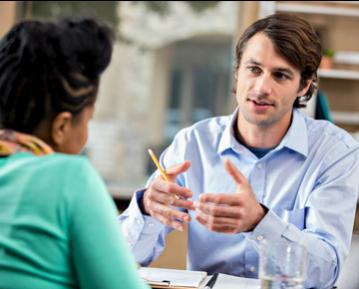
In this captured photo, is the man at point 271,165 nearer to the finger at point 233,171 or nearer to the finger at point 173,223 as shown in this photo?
the finger at point 173,223

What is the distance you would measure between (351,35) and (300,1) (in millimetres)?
421

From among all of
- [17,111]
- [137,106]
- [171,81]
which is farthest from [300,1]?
[17,111]

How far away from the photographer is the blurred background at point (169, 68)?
15.9 feet

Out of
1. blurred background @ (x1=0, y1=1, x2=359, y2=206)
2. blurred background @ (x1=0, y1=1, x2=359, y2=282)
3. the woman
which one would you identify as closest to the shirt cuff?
the woman

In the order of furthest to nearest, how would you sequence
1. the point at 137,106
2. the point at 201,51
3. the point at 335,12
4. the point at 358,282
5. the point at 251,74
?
the point at 201,51, the point at 137,106, the point at 335,12, the point at 251,74, the point at 358,282

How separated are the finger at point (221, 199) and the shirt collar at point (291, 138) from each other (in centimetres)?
45

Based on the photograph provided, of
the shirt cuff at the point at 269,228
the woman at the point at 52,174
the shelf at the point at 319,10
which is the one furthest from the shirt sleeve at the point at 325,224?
the shelf at the point at 319,10

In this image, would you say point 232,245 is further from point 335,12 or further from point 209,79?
point 209,79

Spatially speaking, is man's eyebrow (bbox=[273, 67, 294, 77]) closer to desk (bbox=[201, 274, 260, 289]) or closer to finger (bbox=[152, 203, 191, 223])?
finger (bbox=[152, 203, 191, 223])

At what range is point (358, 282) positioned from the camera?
204 cm

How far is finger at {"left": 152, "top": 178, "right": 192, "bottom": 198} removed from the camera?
1.81 meters

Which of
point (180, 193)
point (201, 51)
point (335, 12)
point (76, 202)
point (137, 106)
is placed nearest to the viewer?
point (76, 202)

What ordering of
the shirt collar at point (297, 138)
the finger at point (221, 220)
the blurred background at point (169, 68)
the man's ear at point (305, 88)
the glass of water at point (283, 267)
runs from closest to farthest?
the glass of water at point (283, 267) < the finger at point (221, 220) < the shirt collar at point (297, 138) < the man's ear at point (305, 88) < the blurred background at point (169, 68)

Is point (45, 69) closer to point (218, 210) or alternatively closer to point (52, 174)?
point (52, 174)
